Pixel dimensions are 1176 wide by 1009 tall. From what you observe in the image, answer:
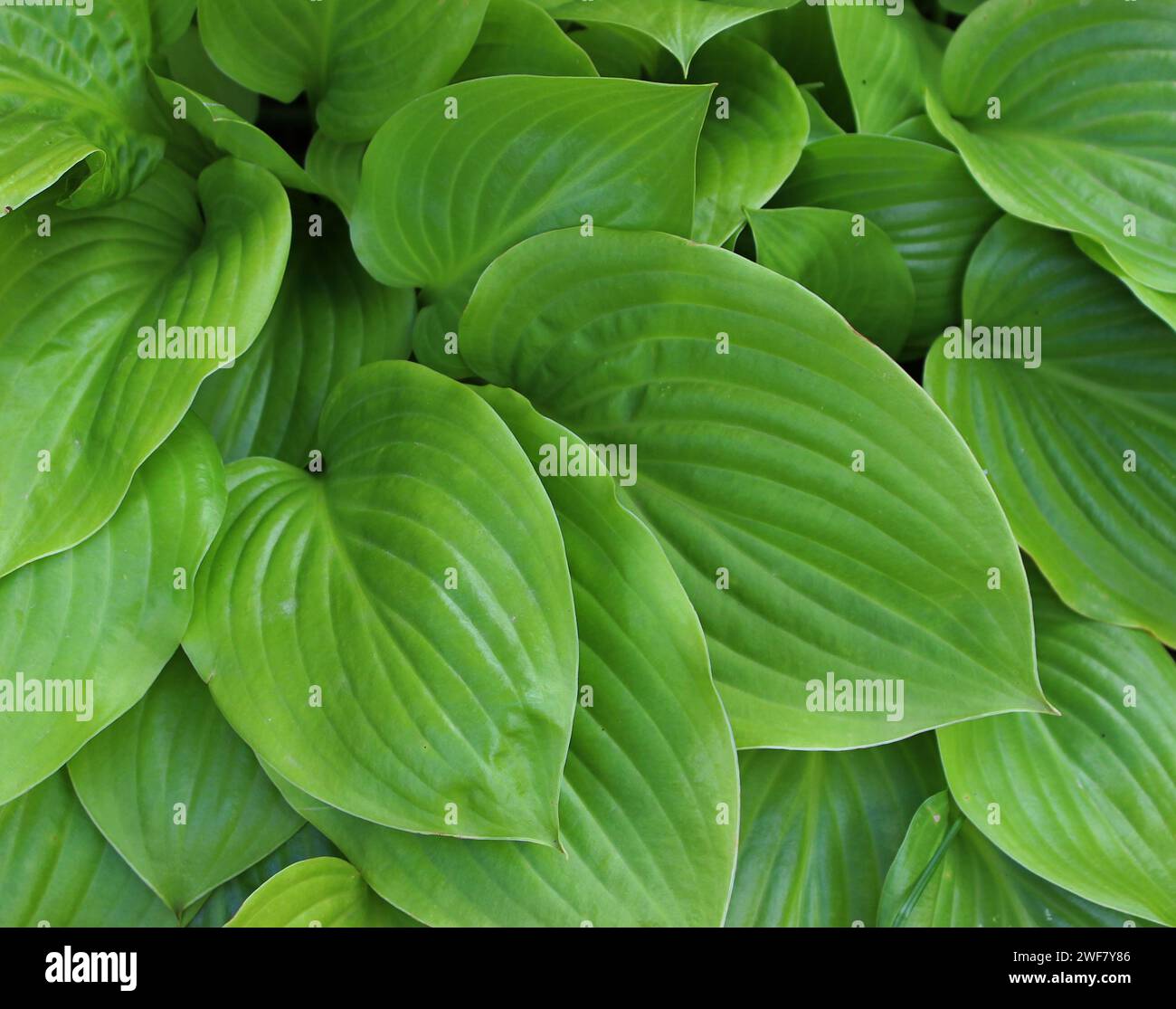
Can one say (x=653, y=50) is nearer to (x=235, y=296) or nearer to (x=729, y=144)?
(x=729, y=144)

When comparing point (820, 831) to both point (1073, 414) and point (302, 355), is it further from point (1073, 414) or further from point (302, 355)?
point (302, 355)

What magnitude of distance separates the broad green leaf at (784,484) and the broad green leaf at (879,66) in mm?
338

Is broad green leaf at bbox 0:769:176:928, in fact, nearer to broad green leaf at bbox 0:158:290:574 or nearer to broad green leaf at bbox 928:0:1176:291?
broad green leaf at bbox 0:158:290:574

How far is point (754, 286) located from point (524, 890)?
49 centimetres

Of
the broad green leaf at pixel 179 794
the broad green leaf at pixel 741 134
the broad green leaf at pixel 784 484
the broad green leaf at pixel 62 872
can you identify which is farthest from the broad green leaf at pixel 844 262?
the broad green leaf at pixel 62 872

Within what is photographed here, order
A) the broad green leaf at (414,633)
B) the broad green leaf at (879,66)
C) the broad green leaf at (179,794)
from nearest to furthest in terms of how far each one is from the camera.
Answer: the broad green leaf at (414,633)
the broad green leaf at (179,794)
the broad green leaf at (879,66)

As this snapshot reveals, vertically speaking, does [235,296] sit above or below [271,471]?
above

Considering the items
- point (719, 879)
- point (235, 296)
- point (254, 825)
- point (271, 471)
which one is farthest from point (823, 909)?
point (235, 296)

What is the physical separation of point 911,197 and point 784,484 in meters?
0.39

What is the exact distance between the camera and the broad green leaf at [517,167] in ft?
2.39

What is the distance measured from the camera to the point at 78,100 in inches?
29.4

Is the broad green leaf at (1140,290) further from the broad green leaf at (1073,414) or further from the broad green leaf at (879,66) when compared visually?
the broad green leaf at (879,66)

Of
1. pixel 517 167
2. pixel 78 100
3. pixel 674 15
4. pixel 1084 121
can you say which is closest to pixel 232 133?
pixel 78 100

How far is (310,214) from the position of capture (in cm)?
93
